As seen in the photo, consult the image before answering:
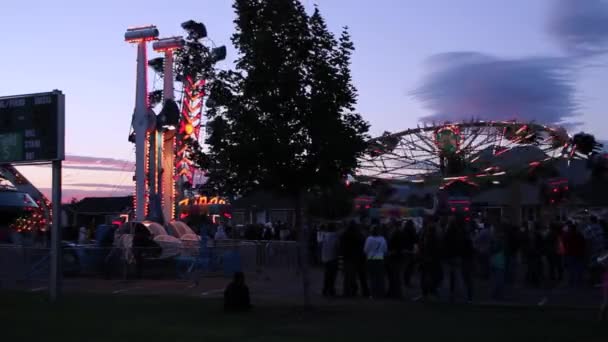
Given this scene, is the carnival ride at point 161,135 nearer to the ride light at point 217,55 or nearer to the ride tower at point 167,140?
the ride tower at point 167,140

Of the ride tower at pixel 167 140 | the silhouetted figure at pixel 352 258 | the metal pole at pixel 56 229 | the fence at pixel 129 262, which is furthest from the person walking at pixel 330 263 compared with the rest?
the ride tower at pixel 167 140

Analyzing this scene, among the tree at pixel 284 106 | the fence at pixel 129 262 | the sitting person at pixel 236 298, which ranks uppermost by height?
the tree at pixel 284 106

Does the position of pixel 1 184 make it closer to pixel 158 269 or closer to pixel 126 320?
pixel 158 269

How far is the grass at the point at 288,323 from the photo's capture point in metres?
12.8

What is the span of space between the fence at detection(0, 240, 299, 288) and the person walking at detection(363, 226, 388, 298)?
5609 millimetres

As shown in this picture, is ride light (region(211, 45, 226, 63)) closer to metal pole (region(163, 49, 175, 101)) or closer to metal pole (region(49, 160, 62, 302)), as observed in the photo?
metal pole (region(49, 160, 62, 302))

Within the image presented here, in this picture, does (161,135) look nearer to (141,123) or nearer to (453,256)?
(141,123)

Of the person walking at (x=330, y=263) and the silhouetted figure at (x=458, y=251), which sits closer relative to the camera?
the silhouetted figure at (x=458, y=251)

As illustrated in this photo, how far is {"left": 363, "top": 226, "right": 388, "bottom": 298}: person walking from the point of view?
729 inches

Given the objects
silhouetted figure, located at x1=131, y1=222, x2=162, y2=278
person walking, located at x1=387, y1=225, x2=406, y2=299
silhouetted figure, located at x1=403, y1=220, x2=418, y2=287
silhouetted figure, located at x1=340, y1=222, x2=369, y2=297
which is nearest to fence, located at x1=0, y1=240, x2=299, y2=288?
silhouetted figure, located at x1=131, y1=222, x2=162, y2=278

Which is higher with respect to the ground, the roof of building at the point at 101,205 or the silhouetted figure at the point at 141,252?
the roof of building at the point at 101,205

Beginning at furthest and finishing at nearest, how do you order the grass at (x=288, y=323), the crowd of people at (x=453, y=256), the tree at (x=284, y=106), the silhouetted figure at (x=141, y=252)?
the silhouetted figure at (x=141, y=252) < the crowd of people at (x=453, y=256) < the tree at (x=284, y=106) < the grass at (x=288, y=323)

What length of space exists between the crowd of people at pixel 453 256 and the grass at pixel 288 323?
1.16m

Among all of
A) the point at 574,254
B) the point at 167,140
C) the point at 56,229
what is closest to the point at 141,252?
the point at 56,229
